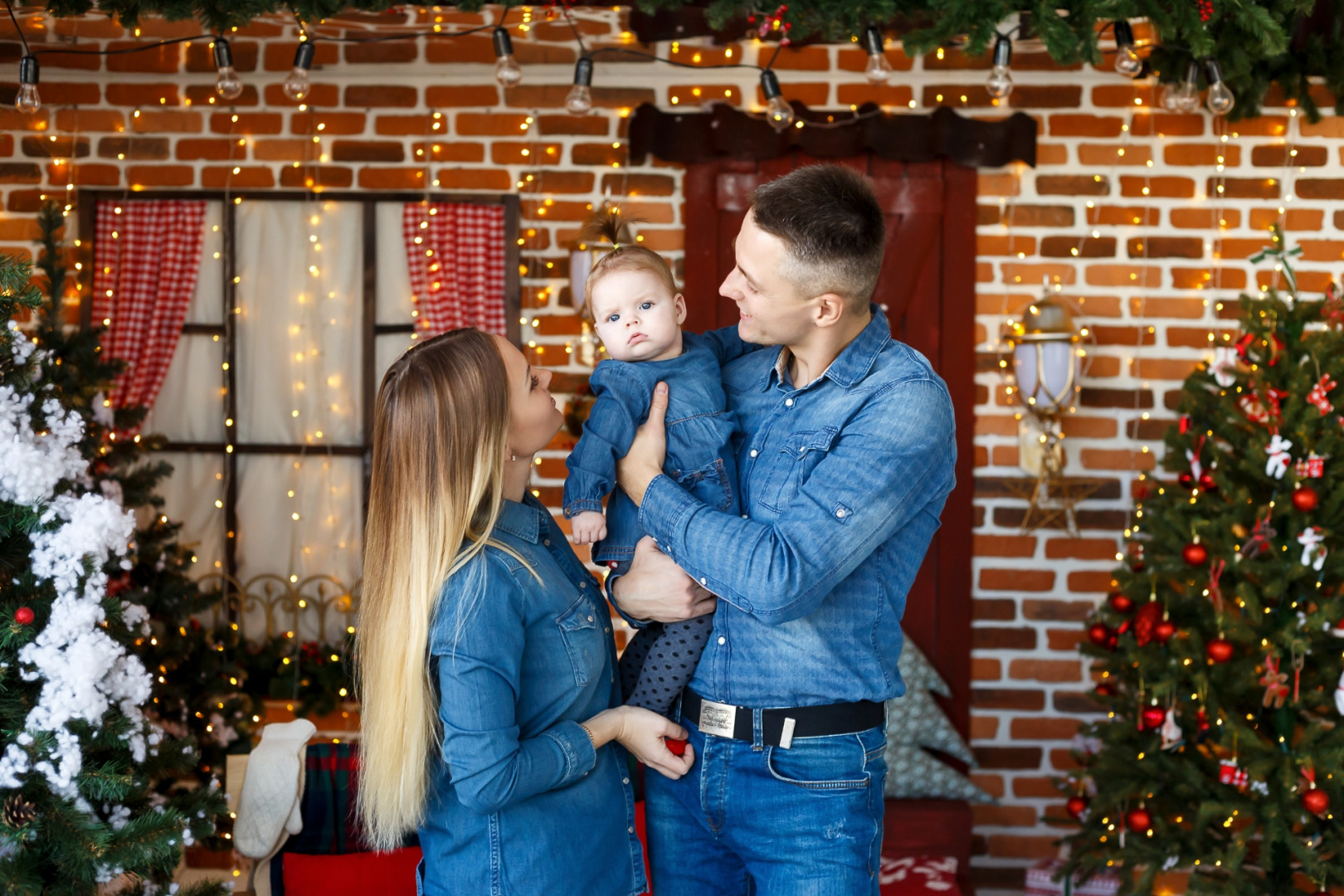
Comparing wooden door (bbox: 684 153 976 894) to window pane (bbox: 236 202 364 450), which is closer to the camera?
wooden door (bbox: 684 153 976 894)

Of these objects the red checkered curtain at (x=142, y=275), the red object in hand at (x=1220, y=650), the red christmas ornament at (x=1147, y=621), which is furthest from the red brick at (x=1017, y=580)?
the red checkered curtain at (x=142, y=275)

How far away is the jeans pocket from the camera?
5.74 feet

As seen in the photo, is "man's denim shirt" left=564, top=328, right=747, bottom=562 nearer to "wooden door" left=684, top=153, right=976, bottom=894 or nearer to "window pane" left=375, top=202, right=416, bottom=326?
"wooden door" left=684, top=153, right=976, bottom=894

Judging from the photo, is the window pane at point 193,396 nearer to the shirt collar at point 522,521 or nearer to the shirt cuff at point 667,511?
the shirt collar at point 522,521

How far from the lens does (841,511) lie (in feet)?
5.41

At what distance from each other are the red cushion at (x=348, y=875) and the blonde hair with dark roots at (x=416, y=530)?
112 cm

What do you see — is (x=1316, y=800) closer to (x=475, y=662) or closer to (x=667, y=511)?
(x=667, y=511)

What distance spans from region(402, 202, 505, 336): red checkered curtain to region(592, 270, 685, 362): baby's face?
1912 millimetres

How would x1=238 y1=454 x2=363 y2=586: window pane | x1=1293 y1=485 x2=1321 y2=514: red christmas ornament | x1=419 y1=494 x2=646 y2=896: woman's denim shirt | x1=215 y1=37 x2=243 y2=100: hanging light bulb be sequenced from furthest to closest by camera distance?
x1=238 y1=454 x2=363 y2=586: window pane → x1=215 y1=37 x2=243 y2=100: hanging light bulb → x1=1293 y1=485 x2=1321 y2=514: red christmas ornament → x1=419 y1=494 x2=646 y2=896: woman's denim shirt

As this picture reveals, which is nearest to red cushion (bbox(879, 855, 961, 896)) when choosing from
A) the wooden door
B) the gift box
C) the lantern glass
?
the gift box

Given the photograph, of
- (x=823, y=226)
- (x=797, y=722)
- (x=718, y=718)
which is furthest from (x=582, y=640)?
(x=823, y=226)

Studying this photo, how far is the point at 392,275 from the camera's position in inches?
159

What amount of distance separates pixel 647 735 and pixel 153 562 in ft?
7.60

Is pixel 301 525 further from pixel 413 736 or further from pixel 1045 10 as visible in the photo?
pixel 1045 10
